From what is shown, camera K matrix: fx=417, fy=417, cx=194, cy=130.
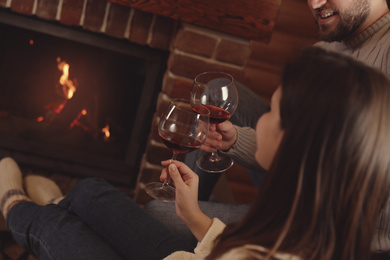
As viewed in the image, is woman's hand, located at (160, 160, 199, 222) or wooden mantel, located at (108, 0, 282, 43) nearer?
woman's hand, located at (160, 160, 199, 222)

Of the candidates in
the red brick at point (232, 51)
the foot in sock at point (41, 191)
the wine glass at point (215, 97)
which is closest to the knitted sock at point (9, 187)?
the foot in sock at point (41, 191)

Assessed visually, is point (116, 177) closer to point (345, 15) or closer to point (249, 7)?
point (249, 7)

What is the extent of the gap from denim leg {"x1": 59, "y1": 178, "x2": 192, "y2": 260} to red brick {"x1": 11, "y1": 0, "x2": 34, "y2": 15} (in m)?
0.74

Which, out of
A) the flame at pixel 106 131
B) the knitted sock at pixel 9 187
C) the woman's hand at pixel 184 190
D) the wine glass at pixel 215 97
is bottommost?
the knitted sock at pixel 9 187

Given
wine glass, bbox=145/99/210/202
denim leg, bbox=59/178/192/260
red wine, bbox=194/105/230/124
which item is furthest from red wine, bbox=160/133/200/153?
denim leg, bbox=59/178/192/260

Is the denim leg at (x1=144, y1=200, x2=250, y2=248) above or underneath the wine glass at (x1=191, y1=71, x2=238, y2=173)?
underneath

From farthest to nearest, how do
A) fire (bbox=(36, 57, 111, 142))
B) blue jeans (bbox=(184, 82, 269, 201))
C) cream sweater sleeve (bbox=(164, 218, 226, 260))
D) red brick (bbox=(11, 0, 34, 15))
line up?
fire (bbox=(36, 57, 111, 142)) → red brick (bbox=(11, 0, 34, 15)) → blue jeans (bbox=(184, 82, 269, 201)) → cream sweater sleeve (bbox=(164, 218, 226, 260))

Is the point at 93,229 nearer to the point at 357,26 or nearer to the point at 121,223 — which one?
the point at 121,223

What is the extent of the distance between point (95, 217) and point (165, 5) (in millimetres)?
769

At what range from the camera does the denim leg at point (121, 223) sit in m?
1.04

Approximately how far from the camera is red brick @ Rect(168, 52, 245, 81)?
1581mm

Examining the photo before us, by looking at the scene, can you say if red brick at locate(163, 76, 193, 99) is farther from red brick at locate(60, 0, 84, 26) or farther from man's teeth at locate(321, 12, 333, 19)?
man's teeth at locate(321, 12, 333, 19)

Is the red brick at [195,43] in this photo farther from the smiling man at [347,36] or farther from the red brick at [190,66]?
the smiling man at [347,36]

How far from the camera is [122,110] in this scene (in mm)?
1936
